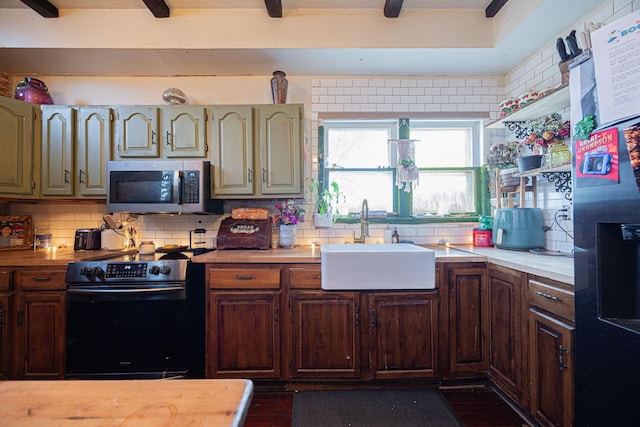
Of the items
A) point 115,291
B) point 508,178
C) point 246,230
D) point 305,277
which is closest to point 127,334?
point 115,291

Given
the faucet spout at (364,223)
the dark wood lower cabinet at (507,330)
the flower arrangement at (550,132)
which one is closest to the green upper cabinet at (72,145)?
the faucet spout at (364,223)

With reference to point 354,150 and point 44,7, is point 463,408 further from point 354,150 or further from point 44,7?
point 44,7

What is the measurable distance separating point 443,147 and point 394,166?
50cm

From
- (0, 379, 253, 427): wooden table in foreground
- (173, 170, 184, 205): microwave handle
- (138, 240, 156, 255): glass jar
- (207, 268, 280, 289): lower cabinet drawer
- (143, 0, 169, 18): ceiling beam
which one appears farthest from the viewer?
(138, 240, 156, 255): glass jar

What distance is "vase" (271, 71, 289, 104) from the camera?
2502 millimetres

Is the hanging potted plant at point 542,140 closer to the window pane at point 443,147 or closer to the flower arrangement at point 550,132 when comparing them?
the flower arrangement at point 550,132

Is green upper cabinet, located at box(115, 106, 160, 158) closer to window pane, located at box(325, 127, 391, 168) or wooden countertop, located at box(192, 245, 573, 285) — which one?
wooden countertop, located at box(192, 245, 573, 285)

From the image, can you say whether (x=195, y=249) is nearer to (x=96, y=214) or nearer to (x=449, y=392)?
(x=96, y=214)

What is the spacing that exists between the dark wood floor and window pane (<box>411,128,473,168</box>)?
183 centimetres

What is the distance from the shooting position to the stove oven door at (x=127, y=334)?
195 cm

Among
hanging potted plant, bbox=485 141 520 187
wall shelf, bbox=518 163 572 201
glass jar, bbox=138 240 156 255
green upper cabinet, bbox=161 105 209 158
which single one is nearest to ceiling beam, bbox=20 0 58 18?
green upper cabinet, bbox=161 105 209 158

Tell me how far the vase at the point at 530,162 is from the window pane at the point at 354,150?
1050mm

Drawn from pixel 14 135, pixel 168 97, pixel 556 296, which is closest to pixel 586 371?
pixel 556 296

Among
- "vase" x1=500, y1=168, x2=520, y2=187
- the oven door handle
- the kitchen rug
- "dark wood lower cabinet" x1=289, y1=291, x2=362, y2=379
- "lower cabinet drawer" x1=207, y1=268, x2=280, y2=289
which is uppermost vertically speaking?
"vase" x1=500, y1=168, x2=520, y2=187
